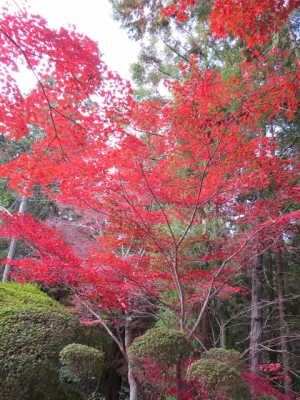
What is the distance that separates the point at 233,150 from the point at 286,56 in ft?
8.71

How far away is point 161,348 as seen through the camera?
3.42 meters

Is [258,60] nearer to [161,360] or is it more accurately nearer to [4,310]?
[161,360]

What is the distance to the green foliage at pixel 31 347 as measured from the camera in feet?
12.9

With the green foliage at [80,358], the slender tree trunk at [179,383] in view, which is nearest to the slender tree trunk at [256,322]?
the slender tree trunk at [179,383]

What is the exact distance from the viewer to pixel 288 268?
34.2 ft

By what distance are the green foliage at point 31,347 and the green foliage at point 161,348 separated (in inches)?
56.1

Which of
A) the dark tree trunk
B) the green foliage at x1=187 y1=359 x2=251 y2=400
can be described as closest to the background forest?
the green foliage at x1=187 y1=359 x2=251 y2=400

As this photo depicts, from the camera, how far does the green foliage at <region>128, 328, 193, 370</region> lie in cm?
343

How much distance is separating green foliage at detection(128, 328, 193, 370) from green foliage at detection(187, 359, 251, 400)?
25 centimetres

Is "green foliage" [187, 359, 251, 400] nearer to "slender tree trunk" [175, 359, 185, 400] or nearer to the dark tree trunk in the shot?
"slender tree trunk" [175, 359, 185, 400]

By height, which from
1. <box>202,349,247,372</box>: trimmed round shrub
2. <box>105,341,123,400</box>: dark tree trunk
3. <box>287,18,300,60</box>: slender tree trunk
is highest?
<box>287,18,300,60</box>: slender tree trunk

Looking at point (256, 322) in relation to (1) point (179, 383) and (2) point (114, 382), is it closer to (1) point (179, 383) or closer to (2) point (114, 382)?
(1) point (179, 383)

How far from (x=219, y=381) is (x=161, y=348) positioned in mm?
707

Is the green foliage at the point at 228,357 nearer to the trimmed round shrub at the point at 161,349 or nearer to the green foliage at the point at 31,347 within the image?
the trimmed round shrub at the point at 161,349
